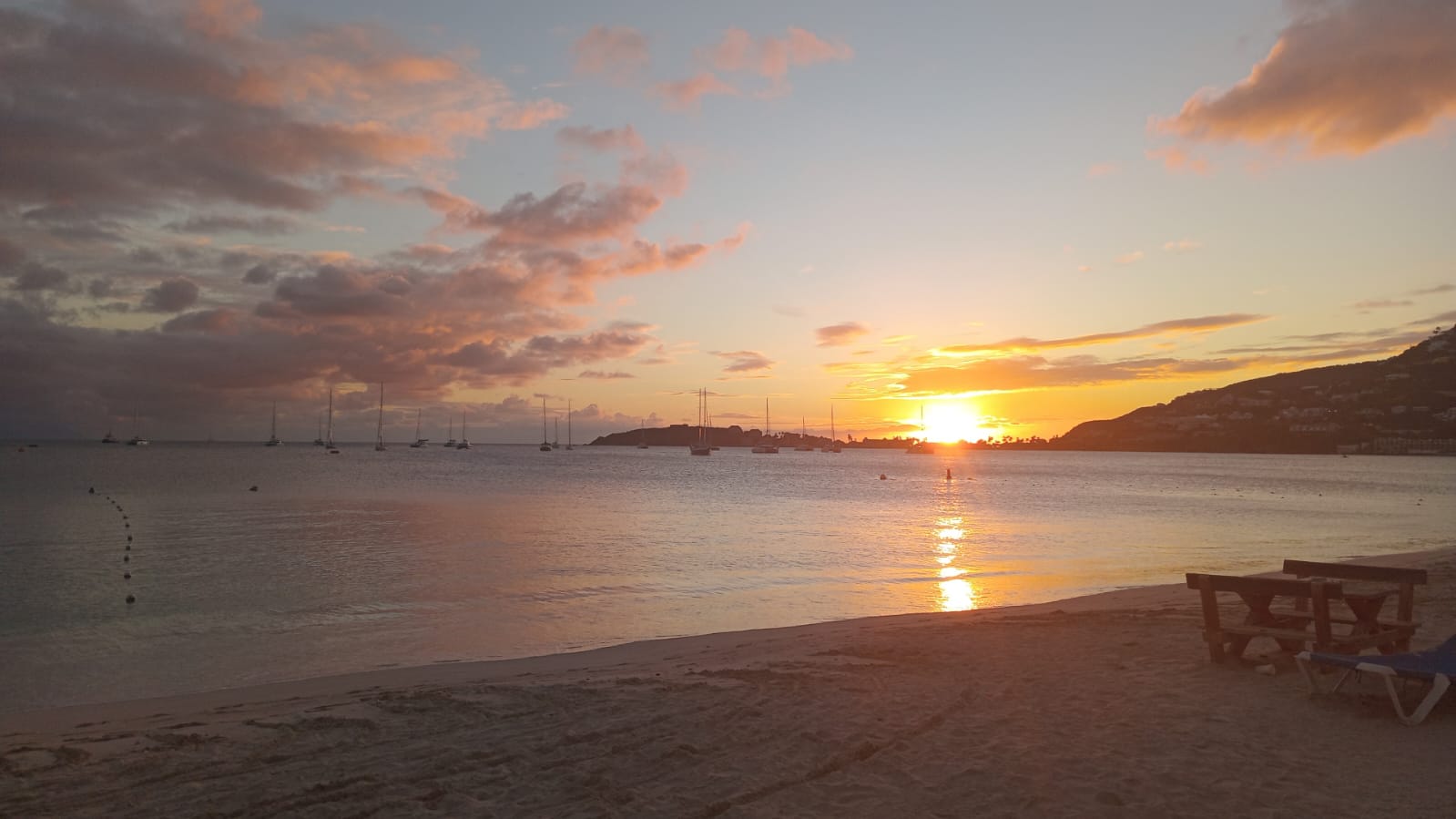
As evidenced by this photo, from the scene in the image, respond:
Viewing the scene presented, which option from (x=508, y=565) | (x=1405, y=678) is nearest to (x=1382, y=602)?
(x=1405, y=678)

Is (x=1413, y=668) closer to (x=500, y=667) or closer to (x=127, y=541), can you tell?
(x=500, y=667)

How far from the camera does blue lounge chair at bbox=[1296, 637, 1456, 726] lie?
7172mm

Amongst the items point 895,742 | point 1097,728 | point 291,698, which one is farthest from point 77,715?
point 1097,728

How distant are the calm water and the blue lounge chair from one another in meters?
9.10

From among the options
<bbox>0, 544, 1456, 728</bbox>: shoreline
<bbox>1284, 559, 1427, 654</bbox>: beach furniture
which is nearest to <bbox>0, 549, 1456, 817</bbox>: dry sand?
<bbox>0, 544, 1456, 728</bbox>: shoreline

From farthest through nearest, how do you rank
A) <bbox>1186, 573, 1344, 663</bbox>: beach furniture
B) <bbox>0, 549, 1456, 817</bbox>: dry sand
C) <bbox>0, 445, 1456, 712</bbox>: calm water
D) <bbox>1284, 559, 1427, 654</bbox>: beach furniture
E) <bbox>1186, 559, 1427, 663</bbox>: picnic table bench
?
<bbox>0, 445, 1456, 712</bbox>: calm water → <bbox>1284, 559, 1427, 654</bbox>: beach furniture → <bbox>1186, 559, 1427, 663</bbox>: picnic table bench → <bbox>1186, 573, 1344, 663</bbox>: beach furniture → <bbox>0, 549, 1456, 817</bbox>: dry sand

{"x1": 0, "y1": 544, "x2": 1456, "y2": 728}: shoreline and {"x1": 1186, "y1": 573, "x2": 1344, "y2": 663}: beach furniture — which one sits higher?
{"x1": 1186, "y1": 573, "x2": 1344, "y2": 663}: beach furniture

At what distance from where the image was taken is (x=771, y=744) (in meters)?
7.16

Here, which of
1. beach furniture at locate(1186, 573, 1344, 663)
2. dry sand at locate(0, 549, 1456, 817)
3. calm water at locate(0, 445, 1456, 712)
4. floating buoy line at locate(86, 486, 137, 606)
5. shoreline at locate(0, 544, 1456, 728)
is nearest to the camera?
dry sand at locate(0, 549, 1456, 817)

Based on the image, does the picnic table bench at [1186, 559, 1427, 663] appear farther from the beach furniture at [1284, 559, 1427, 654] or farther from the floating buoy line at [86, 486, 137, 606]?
the floating buoy line at [86, 486, 137, 606]

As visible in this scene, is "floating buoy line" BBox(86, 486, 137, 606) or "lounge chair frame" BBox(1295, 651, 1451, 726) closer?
"lounge chair frame" BBox(1295, 651, 1451, 726)

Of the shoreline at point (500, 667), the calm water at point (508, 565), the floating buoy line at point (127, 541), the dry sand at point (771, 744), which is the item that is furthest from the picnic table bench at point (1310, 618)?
the floating buoy line at point (127, 541)

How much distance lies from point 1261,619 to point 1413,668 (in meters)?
2.12

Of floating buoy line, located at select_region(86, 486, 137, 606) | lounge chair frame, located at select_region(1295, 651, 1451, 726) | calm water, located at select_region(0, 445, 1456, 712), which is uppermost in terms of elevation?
lounge chair frame, located at select_region(1295, 651, 1451, 726)
